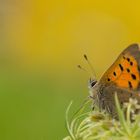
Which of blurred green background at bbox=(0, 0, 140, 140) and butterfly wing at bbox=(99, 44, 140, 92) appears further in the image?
blurred green background at bbox=(0, 0, 140, 140)

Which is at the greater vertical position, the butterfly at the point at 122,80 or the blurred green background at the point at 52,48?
the blurred green background at the point at 52,48

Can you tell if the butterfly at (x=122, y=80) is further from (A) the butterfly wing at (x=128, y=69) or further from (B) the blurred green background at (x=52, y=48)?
(B) the blurred green background at (x=52, y=48)

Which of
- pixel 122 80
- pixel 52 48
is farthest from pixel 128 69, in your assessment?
pixel 52 48

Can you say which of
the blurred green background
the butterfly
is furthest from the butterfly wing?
the blurred green background

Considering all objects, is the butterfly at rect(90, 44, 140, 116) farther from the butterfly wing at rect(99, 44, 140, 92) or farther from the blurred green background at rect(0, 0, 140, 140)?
the blurred green background at rect(0, 0, 140, 140)

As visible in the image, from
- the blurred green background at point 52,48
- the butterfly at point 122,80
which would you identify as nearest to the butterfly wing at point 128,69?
the butterfly at point 122,80

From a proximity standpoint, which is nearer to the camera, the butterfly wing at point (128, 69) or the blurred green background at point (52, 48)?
the butterfly wing at point (128, 69)

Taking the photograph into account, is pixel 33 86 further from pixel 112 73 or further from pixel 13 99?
pixel 112 73
